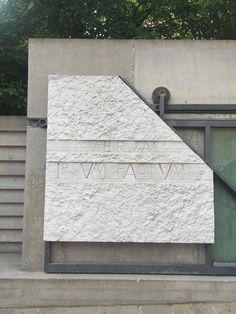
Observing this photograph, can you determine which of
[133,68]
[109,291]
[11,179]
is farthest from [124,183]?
[11,179]

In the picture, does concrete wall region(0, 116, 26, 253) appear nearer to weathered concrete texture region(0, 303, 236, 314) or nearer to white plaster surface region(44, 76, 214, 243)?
white plaster surface region(44, 76, 214, 243)

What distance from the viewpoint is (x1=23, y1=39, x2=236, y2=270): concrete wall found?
16.8 ft

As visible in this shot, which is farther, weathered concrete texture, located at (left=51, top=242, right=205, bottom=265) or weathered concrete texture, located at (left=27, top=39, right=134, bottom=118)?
weathered concrete texture, located at (left=27, top=39, right=134, bottom=118)

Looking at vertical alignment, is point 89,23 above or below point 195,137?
above

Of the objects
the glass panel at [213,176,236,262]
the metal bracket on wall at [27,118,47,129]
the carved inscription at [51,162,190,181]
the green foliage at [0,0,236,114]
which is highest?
the green foliage at [0,0,236,114]

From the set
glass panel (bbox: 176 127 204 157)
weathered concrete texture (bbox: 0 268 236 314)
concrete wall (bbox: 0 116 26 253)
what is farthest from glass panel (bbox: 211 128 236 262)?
concrete wall (bbox: 0 116 26 253)

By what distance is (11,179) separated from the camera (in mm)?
6094

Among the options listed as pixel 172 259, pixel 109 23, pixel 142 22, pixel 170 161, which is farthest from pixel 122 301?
pixel 142 22

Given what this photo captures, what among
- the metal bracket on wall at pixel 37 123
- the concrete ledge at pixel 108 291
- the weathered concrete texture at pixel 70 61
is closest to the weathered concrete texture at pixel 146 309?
the concrete ledge at pixel 108 291

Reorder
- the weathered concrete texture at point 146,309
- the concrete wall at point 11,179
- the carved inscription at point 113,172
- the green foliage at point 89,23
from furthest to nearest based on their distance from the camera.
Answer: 1. the green foliage at point 89,23
2. the concrete wall at point 11,179
3. the carved inscription at point 113,172
4. the weathered concrete texture at point 146,309

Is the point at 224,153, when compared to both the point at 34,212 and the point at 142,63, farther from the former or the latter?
the point at 34,212

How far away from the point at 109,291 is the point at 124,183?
3.71 ft

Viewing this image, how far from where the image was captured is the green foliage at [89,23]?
6734 mm

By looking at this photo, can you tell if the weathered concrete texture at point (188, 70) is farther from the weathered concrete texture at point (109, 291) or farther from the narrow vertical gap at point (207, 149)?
the weathered concrete texture at point (109, 291)
